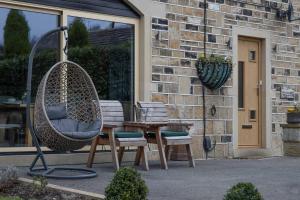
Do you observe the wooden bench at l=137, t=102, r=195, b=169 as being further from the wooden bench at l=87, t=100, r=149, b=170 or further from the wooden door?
the wooden door

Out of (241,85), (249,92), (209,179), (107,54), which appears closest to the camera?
(209,179)

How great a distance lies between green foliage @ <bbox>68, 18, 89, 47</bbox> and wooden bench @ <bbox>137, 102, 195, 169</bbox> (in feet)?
4.22

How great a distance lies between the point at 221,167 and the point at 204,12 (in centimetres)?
303

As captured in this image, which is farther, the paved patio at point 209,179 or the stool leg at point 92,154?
the stool leg at point 92,154

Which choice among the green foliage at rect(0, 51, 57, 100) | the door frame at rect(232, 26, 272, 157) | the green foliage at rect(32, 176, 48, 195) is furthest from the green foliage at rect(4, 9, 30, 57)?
the door frame at rect(232, 26, 272, 157)

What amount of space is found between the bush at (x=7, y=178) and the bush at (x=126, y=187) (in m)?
1.57

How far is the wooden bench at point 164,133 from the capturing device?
8438mm

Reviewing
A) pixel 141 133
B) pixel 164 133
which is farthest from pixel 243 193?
pixel 164 133

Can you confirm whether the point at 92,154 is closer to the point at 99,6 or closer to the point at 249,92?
the point at 99,6

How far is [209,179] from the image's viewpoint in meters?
7.43

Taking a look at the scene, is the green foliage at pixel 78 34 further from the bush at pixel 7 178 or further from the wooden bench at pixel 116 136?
the bush at pixel 7 178

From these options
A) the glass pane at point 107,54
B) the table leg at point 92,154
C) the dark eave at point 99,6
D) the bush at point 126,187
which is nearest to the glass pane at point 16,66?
the dark eave at point 99,6

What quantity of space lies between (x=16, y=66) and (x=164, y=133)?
229 cm

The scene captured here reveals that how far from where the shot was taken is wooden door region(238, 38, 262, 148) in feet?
37.7
